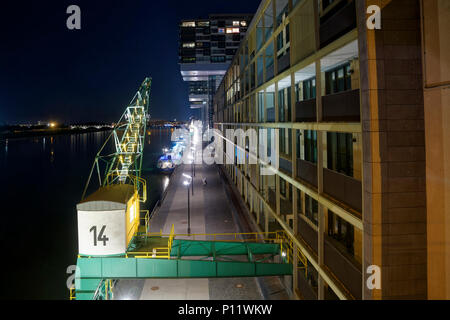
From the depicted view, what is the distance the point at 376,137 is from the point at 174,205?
81.6ft

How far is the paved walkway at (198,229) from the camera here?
14.3m

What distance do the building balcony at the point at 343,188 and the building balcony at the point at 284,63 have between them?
5683 mm

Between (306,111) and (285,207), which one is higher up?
(306,111)

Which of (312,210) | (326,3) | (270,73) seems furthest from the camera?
(270,73)

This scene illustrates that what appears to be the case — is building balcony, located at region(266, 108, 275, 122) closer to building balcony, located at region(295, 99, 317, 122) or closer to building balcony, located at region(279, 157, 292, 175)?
building balcony, located at region(279, 157, 292, 175)

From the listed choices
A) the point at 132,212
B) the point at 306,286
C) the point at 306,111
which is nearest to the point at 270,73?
the point at 306,111

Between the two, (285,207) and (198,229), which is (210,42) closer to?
(198,229)

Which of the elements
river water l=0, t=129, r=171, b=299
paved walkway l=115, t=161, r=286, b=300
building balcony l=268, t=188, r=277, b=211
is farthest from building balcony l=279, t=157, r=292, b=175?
river water l=0, t=129, r=171, b=299

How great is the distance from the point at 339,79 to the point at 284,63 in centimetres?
321

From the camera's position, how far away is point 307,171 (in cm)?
1134

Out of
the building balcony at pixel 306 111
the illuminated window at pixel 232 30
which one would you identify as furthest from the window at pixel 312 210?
the illuminated window at pixel 232 30

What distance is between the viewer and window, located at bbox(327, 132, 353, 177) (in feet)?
33.9

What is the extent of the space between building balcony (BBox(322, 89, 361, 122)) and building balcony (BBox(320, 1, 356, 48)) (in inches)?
64.2
